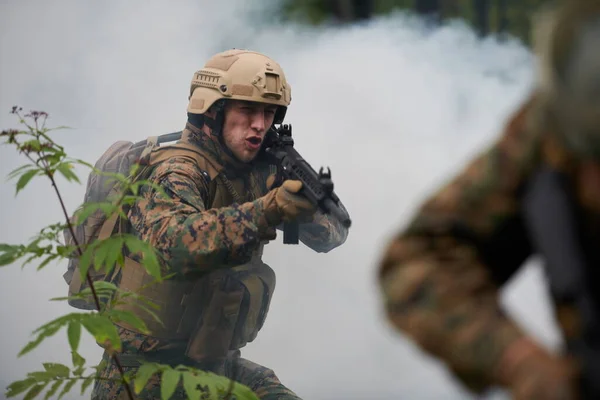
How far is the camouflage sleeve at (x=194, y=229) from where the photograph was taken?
18.5 ft

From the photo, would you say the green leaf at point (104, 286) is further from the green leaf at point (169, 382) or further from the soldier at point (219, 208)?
the soldier at point (219, 208)

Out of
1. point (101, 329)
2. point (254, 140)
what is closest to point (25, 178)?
point (101, 329)

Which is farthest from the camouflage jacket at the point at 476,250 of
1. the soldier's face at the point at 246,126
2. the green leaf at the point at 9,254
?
the soldier's face at the point at 246,126

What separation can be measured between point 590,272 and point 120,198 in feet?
6.78

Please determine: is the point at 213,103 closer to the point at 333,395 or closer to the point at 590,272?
the point at 333,395

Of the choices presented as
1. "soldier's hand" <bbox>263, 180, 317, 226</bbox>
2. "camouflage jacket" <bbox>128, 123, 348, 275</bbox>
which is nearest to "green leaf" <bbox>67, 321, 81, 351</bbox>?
"camouflage jacket" <bbox>128, 123, 348, 275</bbox>

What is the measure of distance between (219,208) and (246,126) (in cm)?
45

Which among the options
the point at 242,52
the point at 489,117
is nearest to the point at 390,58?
the point at 489,117

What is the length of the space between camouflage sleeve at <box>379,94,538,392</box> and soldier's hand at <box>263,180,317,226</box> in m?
3.62

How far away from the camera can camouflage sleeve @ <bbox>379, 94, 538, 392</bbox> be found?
1880 mm

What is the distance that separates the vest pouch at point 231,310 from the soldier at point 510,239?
438 cm

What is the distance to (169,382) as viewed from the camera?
362 centimetres

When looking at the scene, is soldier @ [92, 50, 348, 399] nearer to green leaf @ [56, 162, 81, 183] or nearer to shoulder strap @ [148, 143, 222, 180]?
shoulder strap @ [148, 143, 222, 180]

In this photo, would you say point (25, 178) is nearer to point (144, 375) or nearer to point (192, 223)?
point (144, 375)
